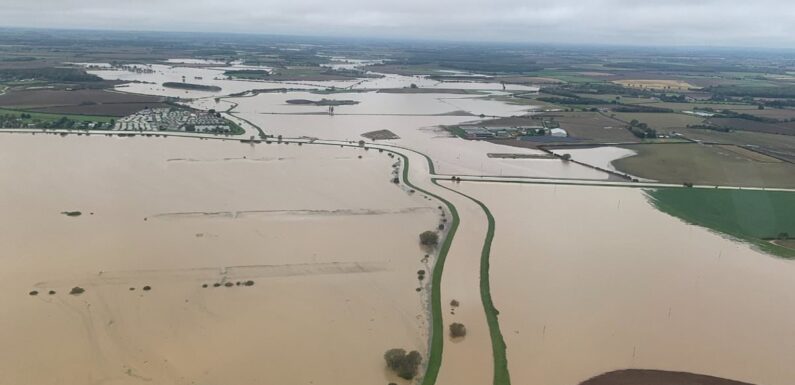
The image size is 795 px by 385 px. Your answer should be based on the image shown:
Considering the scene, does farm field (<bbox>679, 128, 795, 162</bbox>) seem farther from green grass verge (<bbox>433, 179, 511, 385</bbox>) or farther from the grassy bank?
the grassy bank

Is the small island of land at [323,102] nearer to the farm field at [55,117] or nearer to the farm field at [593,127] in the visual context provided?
the farm field at [55,117]

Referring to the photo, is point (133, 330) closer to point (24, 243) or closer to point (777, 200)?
point (24, 243)

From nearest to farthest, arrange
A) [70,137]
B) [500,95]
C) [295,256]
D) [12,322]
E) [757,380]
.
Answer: [757,380] → [12,322] → [295,256] → [70,137] → [500,95]

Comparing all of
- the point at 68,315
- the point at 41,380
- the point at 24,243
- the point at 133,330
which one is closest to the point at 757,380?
the point at 133,330

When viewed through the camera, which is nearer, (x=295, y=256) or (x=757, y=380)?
(x=757, y=380)

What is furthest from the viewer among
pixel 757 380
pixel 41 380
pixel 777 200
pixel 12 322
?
pixel 777 200
